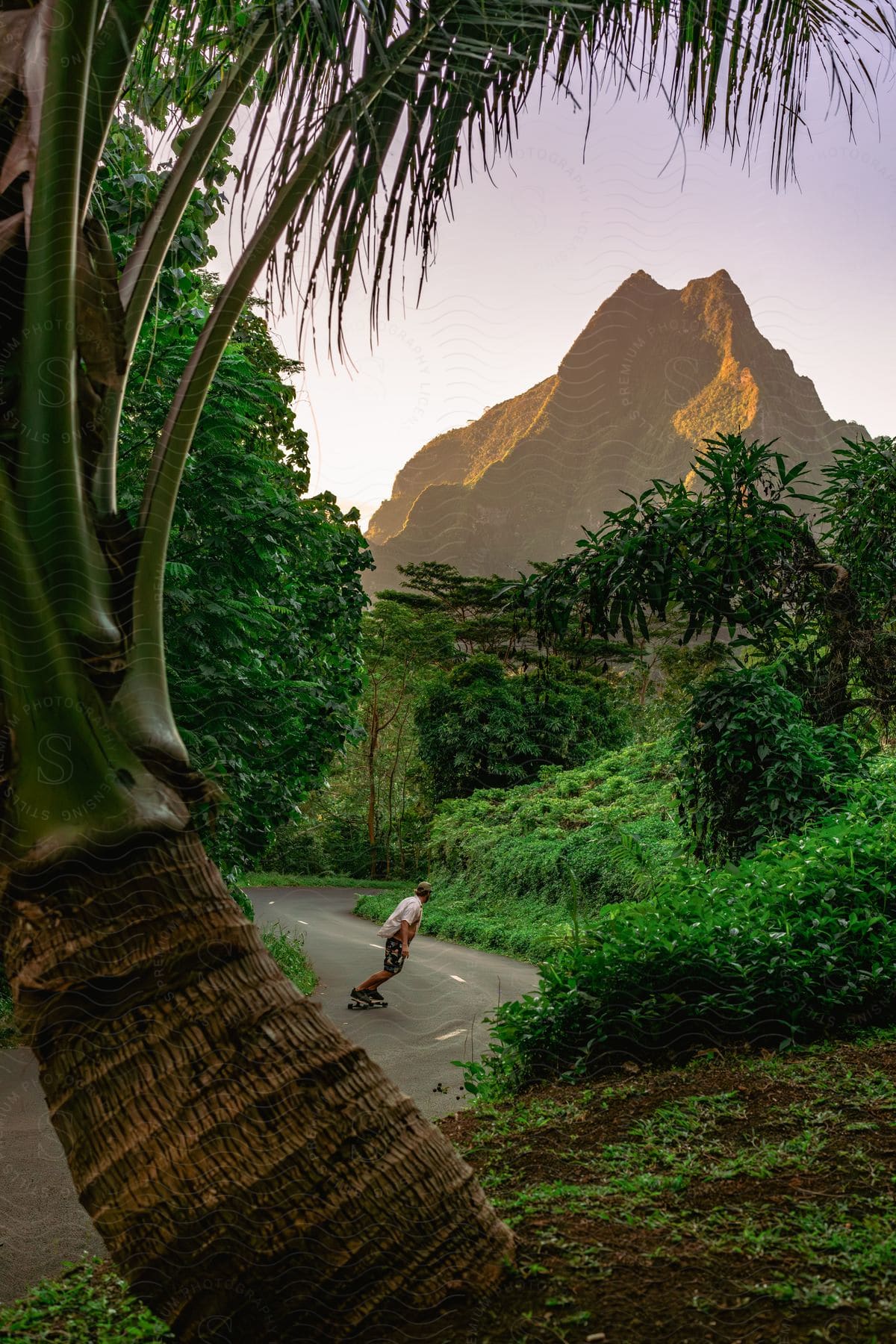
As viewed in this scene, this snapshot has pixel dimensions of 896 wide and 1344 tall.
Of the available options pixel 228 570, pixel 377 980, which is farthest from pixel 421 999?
pixel 228 570

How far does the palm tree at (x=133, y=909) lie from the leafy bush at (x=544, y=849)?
33.0ft

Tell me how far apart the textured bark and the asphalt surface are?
0.30 meters

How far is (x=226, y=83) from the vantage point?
7.66 feet

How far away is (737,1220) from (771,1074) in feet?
5.46

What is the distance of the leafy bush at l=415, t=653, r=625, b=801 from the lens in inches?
982

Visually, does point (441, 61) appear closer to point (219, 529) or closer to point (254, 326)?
point (219, 529)

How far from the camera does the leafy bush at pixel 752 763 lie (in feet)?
22.6

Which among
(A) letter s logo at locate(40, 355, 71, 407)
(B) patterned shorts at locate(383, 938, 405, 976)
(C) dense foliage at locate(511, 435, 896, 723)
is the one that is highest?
(C) dense foliage at locate(511, 435, 896, 723)

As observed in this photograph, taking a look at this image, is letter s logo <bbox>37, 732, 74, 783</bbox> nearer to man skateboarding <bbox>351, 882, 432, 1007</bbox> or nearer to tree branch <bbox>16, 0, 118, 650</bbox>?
tree branch <bbox>16, 0, 118, 650</bbox>

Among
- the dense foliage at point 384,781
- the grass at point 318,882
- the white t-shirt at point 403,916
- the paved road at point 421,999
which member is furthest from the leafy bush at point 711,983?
the grass at point 318,882

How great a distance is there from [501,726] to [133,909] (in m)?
23.4

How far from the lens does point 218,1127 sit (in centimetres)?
155

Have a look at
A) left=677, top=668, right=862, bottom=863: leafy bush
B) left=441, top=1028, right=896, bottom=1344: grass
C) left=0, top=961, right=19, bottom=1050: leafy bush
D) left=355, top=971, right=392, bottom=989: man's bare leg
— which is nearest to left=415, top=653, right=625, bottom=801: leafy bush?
left=355, top=971, right=392, bottom=989: man's bare leg

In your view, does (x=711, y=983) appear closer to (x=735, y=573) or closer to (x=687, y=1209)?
(x=687, y=1209)
